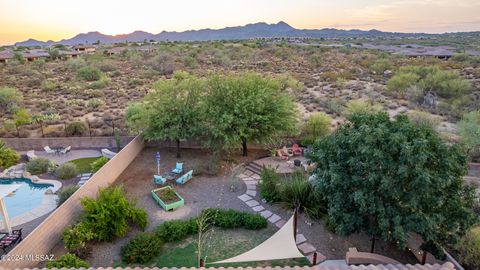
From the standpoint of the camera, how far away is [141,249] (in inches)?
434

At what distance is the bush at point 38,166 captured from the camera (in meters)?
18.0

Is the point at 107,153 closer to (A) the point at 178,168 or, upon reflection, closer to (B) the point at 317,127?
(A) the point at 178,168

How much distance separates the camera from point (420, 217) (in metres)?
9.15

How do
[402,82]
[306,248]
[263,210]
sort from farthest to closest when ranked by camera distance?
[402,82]
[263,210]
[306,248]

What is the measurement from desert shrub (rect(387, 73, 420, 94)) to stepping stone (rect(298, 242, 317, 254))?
1132 inches

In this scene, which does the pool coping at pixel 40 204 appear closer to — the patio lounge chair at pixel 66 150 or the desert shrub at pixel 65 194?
the desert shrub at pixel 65 194

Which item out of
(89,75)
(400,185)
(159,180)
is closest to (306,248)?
(400,185)

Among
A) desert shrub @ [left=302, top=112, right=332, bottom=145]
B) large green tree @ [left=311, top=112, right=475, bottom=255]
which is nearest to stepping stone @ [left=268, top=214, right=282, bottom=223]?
large green tree @ [left=311, top=112, right=475, bottom=255]

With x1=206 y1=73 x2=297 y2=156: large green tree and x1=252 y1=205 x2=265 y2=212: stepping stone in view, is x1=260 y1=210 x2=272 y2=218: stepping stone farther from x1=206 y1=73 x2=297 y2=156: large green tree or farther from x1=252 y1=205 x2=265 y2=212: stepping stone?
x1=206 y1=73 x2=297 y2=156: large green tree

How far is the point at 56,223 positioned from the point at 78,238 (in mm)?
1310

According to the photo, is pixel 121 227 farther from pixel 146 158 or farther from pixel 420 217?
pixel 420 217

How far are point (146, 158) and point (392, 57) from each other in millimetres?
55366

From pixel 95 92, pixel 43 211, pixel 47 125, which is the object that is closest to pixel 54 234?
pixel 43 211

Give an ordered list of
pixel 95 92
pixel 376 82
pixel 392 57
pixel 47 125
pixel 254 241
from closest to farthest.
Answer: pixel 254 241
pixel 47 125
pixel 95 92
pixel 376 82
pixel 392 57
